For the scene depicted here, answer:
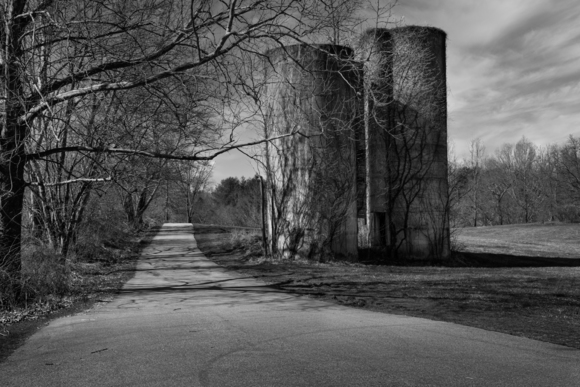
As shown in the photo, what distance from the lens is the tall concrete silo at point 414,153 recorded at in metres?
22.1

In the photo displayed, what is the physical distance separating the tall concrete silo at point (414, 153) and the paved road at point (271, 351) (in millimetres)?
13915

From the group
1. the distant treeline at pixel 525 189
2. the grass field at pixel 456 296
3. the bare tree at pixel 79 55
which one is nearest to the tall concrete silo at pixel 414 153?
the grass field at pixel 456 296

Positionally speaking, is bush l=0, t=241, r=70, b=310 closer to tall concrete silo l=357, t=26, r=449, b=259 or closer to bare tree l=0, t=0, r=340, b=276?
bare tree l=0, t=0, r=340, b=276

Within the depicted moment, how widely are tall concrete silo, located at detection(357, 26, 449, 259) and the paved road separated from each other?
548 inches

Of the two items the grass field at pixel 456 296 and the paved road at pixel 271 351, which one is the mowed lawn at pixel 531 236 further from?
the paved road at pixel 271 351

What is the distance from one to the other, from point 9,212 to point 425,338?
754 cm

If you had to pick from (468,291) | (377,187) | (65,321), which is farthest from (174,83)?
(377,187)

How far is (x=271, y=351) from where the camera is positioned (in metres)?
5.69

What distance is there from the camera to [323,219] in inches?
736

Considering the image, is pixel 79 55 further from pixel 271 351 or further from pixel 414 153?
pixel 414 153

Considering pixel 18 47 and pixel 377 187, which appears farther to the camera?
pixel 377 187

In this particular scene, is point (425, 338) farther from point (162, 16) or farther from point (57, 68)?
point (57, 68)

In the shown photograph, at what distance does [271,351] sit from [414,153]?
17.8 metres

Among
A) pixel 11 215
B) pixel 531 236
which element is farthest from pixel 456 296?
pixel 531 236
